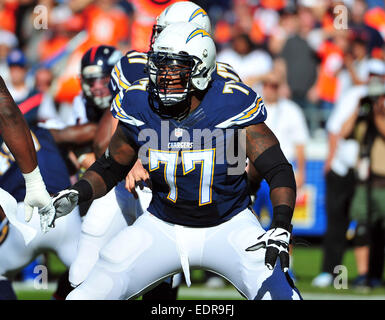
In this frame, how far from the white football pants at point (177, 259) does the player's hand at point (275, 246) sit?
0.21 m

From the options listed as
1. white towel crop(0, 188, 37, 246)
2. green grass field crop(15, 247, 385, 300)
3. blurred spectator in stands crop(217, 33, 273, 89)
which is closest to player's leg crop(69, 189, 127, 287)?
white towel crop(0, 188, 37, 246)

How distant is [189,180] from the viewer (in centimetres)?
388

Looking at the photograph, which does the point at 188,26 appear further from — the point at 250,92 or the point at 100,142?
the point at 100,142

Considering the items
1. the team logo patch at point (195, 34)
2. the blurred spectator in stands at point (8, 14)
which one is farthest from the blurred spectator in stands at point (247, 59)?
the team logo patch at point (195, 34)

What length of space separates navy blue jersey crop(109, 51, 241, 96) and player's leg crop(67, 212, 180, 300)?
121cm

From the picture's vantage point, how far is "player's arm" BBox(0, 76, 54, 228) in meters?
3.75

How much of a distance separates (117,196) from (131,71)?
78 cm

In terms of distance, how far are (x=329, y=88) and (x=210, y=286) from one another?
3.76 meters

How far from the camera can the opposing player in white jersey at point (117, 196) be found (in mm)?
4781

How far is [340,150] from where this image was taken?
7.97 metres

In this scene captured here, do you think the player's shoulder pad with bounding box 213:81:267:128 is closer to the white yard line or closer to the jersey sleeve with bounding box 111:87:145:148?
the jersey sleeve with bounding box 111:87:145:148

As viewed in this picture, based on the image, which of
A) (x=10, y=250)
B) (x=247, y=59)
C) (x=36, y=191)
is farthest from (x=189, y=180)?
(x=247, y=59)
